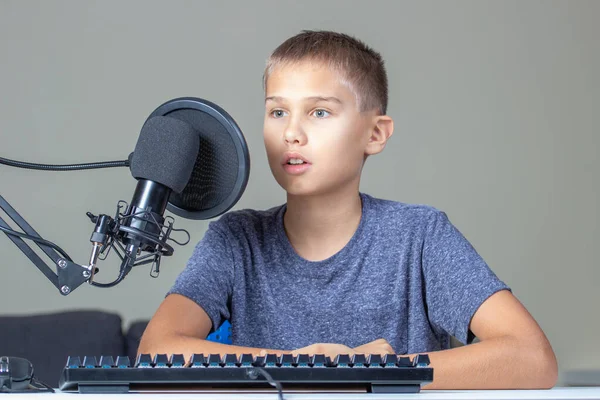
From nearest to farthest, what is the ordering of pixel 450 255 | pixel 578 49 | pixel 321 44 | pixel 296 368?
pixel 296 368 → pixel 450 255 → pixel 321 44 → pixel 578 49

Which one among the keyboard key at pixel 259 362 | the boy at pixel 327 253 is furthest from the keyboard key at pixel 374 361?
the boy at pixel 327 253

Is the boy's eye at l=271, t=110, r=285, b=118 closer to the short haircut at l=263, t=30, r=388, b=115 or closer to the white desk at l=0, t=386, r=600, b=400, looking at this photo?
the short haircut at l=263, t=30, r=388, b=115

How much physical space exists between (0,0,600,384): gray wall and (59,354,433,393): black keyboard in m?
2.13

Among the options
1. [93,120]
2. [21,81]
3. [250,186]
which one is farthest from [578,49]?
[21,81]

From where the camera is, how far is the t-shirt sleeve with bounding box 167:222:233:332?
1.42m

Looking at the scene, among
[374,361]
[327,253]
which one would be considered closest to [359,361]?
[374,361]

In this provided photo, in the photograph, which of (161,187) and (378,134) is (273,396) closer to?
(161,187)

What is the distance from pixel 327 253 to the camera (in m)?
1.54

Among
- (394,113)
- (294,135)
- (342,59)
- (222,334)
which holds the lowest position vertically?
(222,334)

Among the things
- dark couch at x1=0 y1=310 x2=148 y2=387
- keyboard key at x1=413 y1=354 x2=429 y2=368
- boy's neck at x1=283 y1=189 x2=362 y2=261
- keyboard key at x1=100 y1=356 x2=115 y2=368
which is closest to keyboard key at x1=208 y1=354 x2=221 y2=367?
keyboard key at x1=100 y1=356 x2=115 y2=368

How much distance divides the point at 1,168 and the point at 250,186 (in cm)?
96

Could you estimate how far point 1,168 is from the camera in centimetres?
310

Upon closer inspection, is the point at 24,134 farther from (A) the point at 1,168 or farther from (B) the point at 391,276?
(B) the point at 391,276

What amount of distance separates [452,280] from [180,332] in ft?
1.54
